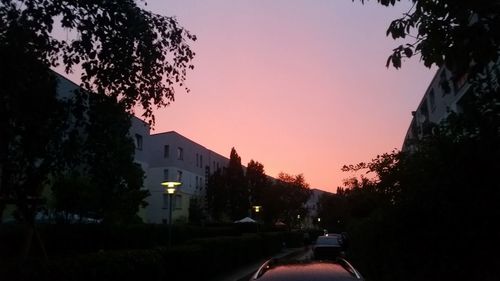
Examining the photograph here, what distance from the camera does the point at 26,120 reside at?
8.13 meters

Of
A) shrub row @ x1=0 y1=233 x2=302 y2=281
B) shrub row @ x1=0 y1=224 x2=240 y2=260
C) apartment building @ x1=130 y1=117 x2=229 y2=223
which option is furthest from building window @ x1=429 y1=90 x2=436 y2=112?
apartment building @ x1=130 y1=117 x2=229 y2=223

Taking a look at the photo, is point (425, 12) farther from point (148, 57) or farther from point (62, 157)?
point (62, 157)

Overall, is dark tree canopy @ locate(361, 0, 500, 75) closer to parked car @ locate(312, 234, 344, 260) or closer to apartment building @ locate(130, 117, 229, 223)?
parked car @ locate(312, 234, 344, 260)

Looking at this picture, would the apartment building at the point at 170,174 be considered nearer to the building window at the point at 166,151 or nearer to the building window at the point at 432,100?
the building window at the point at 166,151

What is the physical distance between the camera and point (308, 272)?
5188mm

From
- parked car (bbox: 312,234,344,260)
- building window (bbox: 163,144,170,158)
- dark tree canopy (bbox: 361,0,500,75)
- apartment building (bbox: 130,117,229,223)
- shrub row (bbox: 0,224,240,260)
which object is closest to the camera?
dark tree canopy (bbox: 361,0,500,75)

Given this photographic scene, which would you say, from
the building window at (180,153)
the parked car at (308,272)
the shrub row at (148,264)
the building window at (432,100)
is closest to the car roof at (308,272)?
the parked car at (308,272)

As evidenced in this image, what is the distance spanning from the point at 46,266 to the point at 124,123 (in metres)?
2.61

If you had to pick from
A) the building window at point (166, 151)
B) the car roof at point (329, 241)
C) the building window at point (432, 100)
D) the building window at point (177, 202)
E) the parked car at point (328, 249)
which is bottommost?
the parked car at point (328, 249)

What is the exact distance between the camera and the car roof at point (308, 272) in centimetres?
500

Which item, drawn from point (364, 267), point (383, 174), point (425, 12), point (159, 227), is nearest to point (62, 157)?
point (425, 12)

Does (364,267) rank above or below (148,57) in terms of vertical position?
below

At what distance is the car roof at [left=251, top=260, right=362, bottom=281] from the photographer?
5.00m

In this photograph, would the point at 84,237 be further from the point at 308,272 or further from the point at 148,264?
the point at 308,272
